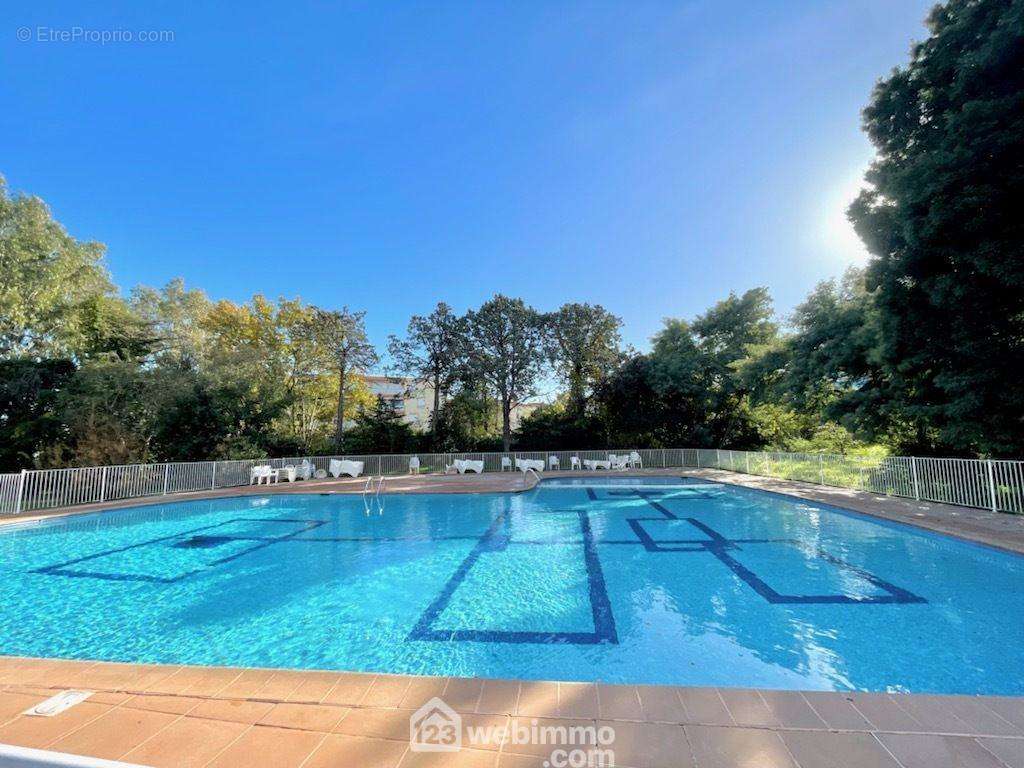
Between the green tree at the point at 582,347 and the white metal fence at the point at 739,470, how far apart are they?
6282 mm

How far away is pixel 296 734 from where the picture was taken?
1.96 metres

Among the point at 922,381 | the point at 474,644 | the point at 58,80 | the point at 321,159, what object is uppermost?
the point at 321,159

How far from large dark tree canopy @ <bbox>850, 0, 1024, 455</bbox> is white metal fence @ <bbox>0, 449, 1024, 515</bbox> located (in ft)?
3.94

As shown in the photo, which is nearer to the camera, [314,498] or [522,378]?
[314,498]

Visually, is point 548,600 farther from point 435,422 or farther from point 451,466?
point 435,422

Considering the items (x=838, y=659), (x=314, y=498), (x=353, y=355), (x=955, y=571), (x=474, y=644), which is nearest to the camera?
(x=838, y=659)

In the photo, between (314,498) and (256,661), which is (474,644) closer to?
(256,661)

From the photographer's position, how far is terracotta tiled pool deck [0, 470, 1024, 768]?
1781mm

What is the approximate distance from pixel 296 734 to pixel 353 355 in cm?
1933

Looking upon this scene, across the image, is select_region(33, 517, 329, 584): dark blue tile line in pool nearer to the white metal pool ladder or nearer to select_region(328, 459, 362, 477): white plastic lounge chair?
the white metal pool ladder

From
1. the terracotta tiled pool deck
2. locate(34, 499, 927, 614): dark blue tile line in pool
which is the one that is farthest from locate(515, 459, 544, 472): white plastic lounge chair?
the terracotta tiled pool deck

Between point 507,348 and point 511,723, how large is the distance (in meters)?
18.3

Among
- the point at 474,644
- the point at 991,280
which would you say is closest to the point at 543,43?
the point at 991,280

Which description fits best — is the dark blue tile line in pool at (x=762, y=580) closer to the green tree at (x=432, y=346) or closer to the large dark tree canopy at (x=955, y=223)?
the large dark tree canopy at (x=955, y=223)
